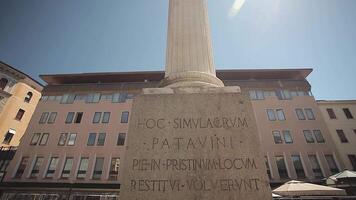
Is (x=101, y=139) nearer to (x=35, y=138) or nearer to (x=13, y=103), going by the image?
(x=35, y=138)

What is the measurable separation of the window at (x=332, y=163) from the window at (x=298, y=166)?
10.4 ft

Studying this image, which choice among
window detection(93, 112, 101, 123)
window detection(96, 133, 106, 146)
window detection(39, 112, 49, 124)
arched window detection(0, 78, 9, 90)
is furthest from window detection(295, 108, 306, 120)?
arched window detection(0, 78, 9, 90)

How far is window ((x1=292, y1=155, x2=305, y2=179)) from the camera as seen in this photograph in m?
22.7

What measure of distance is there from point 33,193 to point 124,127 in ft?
38.4

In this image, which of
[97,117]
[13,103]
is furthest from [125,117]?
[13,103]

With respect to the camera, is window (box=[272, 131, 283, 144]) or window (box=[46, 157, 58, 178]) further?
window (box=[272, 131, 283, 144])

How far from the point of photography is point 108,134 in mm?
26312

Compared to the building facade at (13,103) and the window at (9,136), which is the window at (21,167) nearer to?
the building facade at (13,103)

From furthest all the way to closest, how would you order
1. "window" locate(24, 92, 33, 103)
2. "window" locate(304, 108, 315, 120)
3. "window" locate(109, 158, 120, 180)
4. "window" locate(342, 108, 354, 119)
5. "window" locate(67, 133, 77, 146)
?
"window" locate(24, 92, 33, 103) < "window" locate(342, 108, 354, 119) < "window" locate(304, 108, 315, 120) < "window" locate(67, 133, 77, 146) < "window" locate(109, 158, 120, 180)

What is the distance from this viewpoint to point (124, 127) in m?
26.7

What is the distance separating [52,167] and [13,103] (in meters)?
14.0

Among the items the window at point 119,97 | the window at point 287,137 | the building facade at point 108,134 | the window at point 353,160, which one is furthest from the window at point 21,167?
the window at point 353,160

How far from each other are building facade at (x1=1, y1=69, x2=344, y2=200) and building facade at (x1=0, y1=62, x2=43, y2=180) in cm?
402

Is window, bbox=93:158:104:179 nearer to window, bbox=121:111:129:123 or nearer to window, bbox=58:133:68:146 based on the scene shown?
window, bbox=58:133:68:146
